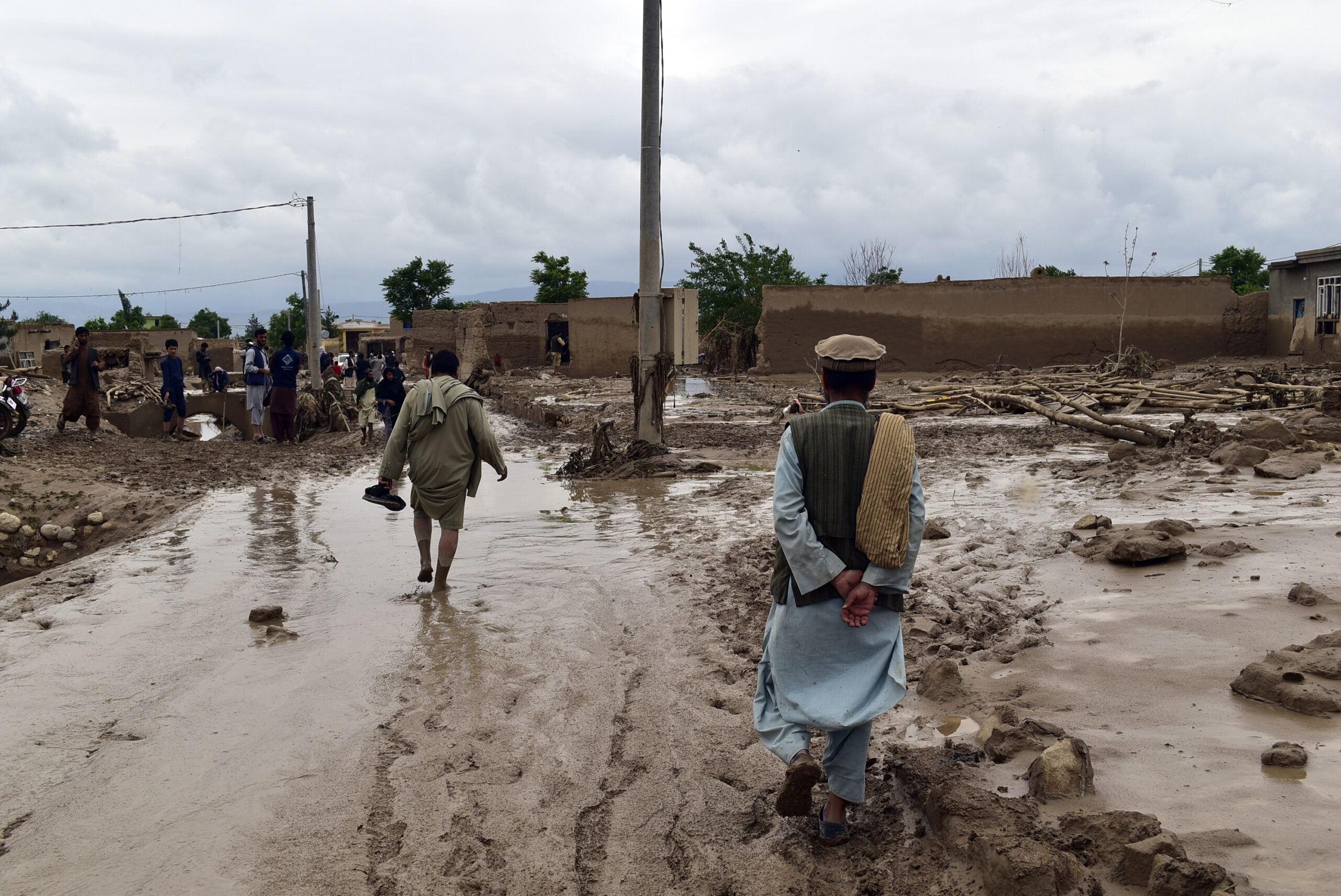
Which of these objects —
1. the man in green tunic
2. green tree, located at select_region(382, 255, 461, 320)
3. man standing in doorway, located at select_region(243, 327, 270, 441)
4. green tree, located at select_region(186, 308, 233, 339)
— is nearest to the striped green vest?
the man in green tunic

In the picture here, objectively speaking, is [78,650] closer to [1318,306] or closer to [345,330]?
[1318,306]

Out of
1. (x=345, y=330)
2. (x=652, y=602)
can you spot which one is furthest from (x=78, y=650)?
(x=345, y=330)

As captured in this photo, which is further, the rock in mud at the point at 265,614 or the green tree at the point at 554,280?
the green tree at the point at 554,280

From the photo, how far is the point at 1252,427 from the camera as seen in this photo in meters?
8.94

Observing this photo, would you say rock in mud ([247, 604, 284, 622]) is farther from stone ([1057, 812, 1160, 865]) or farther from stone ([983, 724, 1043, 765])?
stone ([1057, 812, 1160, 865])

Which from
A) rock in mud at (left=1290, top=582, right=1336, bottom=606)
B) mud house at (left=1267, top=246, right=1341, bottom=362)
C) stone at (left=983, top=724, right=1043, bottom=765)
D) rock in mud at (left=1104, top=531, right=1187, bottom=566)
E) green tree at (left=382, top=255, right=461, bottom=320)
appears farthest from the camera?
green tree at (left=382, top=255, right=461, bottom=320)

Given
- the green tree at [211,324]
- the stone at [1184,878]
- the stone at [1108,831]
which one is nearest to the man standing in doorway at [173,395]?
the stone at [1108,831]

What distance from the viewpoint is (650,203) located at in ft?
36.5

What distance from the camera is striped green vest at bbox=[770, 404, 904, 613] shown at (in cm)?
290

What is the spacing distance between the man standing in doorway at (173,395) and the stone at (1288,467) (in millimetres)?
13591

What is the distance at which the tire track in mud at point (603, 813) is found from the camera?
288 cm

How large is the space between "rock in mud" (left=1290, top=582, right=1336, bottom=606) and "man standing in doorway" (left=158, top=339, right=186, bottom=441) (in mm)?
14209

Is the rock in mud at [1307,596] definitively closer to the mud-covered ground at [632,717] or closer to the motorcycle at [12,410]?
the mud-covered ground at [632,717]

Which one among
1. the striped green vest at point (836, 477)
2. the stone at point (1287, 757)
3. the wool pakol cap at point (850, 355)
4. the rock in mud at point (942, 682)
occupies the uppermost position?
the wool pakol cap at point (850, 355)
